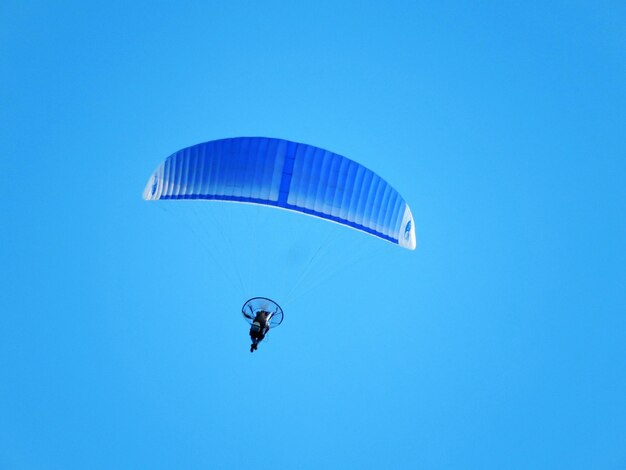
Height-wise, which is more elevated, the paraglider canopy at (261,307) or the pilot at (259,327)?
the paraglider canopy at (261,307)

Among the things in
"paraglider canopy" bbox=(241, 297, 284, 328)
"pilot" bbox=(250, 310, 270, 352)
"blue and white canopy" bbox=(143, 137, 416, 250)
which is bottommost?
"pilot" bbox=(250, 310, 270, 352)

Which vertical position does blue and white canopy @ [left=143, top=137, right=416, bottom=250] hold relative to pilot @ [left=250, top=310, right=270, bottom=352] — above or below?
above

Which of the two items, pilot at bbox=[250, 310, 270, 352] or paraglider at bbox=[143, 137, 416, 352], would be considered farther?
pilot at bbox=[250, 310, 270, 352]

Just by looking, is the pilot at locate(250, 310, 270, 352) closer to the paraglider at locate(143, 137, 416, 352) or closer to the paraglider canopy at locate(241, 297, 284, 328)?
the paraglider canopy at locate(241, 297, 284, 328)

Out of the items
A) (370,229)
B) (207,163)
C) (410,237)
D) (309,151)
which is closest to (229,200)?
(207,163)

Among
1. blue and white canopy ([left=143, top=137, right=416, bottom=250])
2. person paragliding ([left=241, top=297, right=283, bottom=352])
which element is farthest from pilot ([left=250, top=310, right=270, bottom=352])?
blue and white canopy ([left=143, top=137, right=416, bottom=250])

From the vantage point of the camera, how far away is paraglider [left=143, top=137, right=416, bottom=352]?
1706cm

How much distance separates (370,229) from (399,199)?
1.28 metres

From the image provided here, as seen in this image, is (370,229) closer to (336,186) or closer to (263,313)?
(336,186)

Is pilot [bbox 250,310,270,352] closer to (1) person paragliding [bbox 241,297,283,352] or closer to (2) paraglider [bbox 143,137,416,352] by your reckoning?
(1) person paragliding [bbox 241,297,283,352]

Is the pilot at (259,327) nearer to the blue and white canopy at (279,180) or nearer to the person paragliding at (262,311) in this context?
the person paragliding at (262,311)

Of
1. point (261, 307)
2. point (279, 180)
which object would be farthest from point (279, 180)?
point (261, 307)

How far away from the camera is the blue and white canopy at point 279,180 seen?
1706 centimetres

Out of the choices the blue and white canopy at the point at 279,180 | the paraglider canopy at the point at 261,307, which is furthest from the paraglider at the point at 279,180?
the paraglider canopy at the point at 261,307
